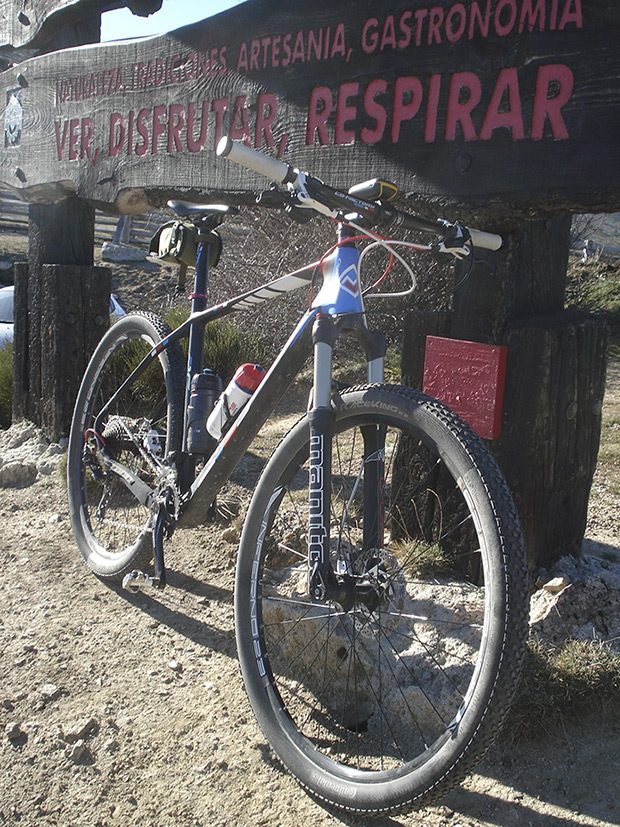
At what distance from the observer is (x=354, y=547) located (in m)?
2.25

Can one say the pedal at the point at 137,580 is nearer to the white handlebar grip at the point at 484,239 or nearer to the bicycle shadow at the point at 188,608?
the bicycle shadow at the point at 188,608

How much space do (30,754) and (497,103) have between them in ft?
8.27

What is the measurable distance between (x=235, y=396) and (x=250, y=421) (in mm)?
152

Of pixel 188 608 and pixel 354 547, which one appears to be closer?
pixel 354 547

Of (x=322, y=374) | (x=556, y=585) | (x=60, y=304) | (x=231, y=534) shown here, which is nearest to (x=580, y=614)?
(x=556, y=585)

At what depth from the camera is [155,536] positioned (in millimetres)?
2863

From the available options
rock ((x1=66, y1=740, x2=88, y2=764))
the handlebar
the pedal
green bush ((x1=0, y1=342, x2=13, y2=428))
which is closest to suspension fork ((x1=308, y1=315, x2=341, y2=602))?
the handlebar

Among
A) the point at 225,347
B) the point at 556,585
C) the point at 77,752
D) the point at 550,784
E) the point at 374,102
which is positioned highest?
the point at 374,102

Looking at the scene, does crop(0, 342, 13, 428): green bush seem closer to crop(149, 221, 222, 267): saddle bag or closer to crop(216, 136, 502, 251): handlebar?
crop(149, 221, 222, 267): saddle bag

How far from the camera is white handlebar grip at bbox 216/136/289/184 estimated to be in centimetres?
196

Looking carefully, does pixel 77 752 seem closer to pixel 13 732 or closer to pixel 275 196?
pixel 13 732

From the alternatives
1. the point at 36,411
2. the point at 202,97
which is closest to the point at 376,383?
the point at 202,97

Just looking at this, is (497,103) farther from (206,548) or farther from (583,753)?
(206,548)

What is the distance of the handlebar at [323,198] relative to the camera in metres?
1.97
